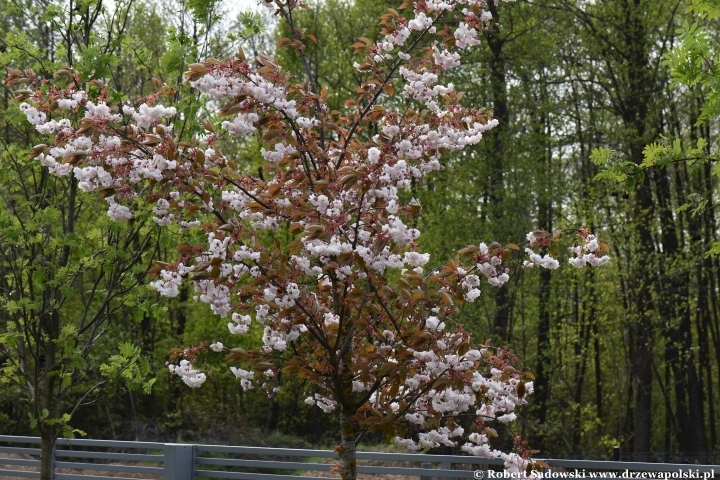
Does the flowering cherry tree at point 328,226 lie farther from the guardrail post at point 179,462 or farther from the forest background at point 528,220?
the forest background at point 528,220

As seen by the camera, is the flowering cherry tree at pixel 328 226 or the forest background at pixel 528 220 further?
the forest background at pixel 528 220

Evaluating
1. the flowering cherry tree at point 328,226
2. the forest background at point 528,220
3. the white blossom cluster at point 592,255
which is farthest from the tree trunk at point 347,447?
the forest background at point 528,220

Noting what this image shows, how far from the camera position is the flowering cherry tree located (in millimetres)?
4742

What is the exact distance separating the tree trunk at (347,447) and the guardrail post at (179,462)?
3229mm

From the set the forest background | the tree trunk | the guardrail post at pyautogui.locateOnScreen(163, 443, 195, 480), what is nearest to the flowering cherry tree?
the tree trunk

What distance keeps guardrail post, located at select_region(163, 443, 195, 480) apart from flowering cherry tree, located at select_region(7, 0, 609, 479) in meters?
2.90

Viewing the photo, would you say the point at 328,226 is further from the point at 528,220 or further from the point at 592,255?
the point at 528,220

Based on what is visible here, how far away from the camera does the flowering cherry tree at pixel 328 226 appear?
4742 millimetres

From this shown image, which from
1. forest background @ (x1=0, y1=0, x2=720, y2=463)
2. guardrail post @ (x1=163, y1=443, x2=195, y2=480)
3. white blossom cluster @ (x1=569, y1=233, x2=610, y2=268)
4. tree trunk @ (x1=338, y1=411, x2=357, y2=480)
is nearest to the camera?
white blossom cluster @ (x1=569, y1=233, x2=610, y2=268)

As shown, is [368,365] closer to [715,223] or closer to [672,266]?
[672,266]

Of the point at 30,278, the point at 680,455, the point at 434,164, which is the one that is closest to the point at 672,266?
the point at 680,455

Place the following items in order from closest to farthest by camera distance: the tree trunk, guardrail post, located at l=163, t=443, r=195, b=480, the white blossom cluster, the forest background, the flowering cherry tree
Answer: the flowering cherry tree
the white blossom cluster
the tree trunk
guardrail post, located at l=163, t=443, r=195, b=480
the forest background

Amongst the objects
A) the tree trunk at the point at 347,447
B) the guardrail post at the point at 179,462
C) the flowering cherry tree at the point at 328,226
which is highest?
the flowering cherry tree at the point at 328,226

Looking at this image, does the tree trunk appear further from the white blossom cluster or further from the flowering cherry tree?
the white blossom cluster
